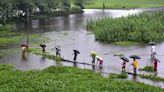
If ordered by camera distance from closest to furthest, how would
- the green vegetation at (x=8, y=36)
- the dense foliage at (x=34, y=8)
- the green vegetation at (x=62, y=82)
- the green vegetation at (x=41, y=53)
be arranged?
the green vegetation at (x=62, y=82)
the green vegetation at (x=41, y=53)
the green vegetation at (x=8, y=36)
the dense foliage at (x=34, y=8)

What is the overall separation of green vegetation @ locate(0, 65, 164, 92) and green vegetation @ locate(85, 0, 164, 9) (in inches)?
3008

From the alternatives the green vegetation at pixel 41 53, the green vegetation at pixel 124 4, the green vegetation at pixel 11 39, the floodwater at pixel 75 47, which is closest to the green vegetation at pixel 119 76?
the floodwater at pixel 75 47

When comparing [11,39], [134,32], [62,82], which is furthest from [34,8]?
[62,82]

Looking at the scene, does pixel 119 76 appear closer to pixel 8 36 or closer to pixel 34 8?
pixel 8 36

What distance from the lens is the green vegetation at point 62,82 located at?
2812 centimetres

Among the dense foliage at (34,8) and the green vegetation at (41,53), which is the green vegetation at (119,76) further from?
the dense foliage at (34,8)

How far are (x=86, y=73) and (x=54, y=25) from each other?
44.6 meters

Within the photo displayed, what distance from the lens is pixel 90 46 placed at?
170 feet

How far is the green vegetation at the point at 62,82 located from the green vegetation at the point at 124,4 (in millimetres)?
76397

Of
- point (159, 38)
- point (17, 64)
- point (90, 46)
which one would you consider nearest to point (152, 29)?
point (159, 38)

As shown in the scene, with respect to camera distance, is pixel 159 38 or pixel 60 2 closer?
pixel 159 38

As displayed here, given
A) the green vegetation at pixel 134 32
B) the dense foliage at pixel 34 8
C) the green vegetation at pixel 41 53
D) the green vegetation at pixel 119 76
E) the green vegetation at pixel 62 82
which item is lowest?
the green vegetation at pixel 119 76

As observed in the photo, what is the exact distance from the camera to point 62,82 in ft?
97.5

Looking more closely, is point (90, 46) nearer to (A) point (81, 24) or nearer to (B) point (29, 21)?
(A) point (81, 24)
